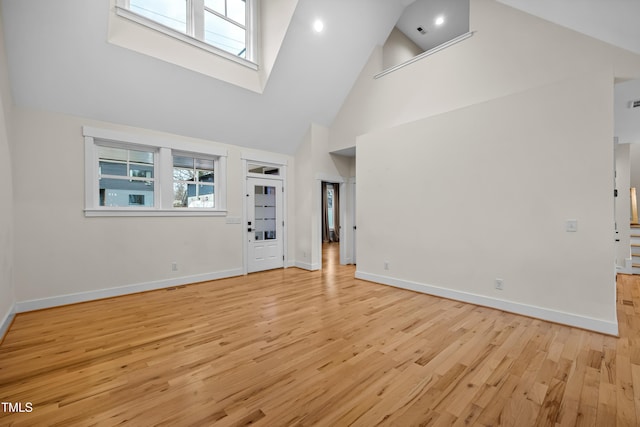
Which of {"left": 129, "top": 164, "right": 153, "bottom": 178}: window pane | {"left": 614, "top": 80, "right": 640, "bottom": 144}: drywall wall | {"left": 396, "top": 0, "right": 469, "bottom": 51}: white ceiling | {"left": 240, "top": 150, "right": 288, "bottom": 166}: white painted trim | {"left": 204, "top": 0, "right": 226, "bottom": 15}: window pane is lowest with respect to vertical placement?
{"left": 129, "top": 164, "right": 153, "bottom": 178}: window pane

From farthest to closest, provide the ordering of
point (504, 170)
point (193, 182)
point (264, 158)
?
point (264, 158)
point (193, 182)
point (504, 170)

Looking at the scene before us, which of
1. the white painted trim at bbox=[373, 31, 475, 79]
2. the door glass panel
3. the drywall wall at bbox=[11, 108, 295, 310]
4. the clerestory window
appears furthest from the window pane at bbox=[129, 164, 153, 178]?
the white painted trim at bbox=[373, 31, 475, 79]

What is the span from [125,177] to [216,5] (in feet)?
10.3

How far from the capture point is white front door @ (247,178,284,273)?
563 centimetres

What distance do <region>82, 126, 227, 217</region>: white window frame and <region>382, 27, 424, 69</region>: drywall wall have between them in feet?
12.9

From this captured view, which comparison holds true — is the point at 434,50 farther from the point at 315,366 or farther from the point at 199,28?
the point at 315,366

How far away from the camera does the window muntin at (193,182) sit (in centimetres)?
479

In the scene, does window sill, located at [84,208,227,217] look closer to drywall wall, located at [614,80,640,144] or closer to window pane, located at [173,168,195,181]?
window pane, located at [173,168,195,181]

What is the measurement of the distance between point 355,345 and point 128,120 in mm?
4450

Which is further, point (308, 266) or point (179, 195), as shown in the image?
point (308, 266)

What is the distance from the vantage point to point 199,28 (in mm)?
4180

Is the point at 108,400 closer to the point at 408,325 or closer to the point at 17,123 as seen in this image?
the point at 408,325

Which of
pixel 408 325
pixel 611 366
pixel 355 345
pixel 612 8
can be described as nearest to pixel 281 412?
pixel 355 345

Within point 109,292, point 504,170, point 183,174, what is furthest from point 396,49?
point 109,292
